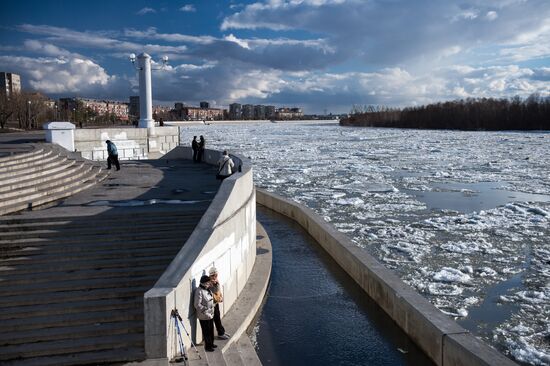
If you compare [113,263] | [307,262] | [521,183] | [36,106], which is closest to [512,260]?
[307,262]

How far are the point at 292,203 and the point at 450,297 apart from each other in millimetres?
8868

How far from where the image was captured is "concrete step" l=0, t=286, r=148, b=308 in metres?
7.25

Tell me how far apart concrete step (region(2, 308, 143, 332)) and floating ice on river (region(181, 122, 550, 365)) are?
552 centimetres

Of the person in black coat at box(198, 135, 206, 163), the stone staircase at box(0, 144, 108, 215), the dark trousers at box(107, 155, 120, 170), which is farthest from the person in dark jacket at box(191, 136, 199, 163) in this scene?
the stone staircase at box(0, 144, 108, 215)

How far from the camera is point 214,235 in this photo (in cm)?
783

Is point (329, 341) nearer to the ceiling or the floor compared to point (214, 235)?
nearer to the floor

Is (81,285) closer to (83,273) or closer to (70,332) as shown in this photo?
(83,273)

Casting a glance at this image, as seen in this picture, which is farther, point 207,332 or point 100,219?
point 100,219

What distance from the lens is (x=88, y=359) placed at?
21.0 feet

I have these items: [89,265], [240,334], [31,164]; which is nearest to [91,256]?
[89,265]

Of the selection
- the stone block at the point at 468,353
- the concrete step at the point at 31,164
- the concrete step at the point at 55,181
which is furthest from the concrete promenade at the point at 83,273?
the stone block at the point at 468,353

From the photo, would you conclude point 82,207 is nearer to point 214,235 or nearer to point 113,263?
point 113,263

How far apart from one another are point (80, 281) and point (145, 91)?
752 inches

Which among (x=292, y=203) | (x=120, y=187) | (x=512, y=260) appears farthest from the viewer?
(x=292, y=203)
